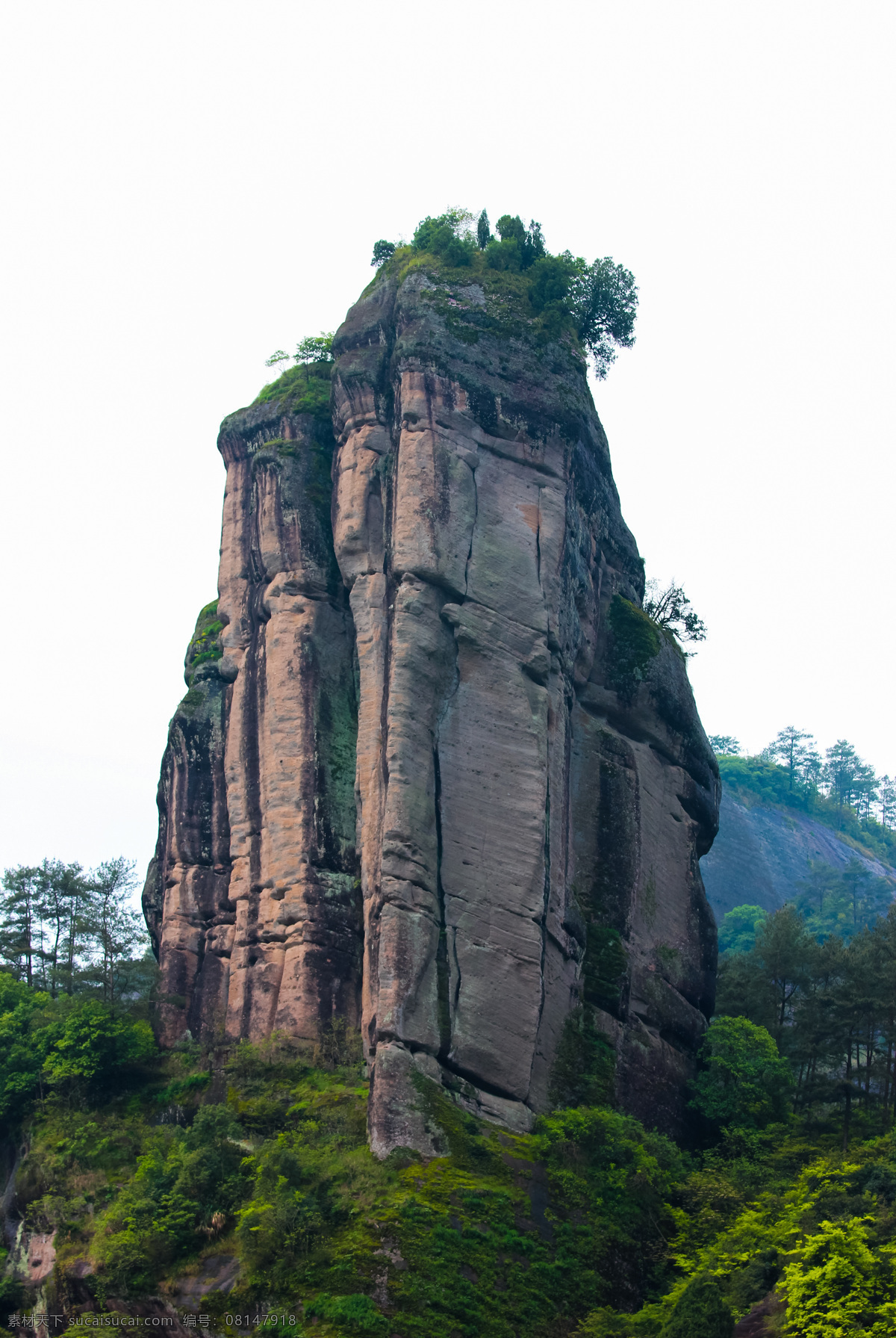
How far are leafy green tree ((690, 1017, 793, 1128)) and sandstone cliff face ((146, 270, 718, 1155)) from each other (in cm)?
67

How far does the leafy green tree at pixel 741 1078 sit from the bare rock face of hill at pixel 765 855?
52.1 metres

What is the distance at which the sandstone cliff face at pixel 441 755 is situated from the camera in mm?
29062

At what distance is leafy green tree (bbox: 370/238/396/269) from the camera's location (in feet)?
134

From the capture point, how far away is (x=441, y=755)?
30297mm

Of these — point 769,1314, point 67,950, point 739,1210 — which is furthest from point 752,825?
point 769,1314

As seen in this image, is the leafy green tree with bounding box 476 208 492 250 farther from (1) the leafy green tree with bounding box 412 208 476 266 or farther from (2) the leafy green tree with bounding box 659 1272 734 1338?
(2) the leafy green tree with bounding box 659 1272 734 1338

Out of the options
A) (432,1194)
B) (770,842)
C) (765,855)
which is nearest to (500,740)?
(432,1194)

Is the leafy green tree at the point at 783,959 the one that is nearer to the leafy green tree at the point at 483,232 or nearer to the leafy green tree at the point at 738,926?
the leafy green tree at the point at 483,232

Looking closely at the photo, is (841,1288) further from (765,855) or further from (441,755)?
(765,855)

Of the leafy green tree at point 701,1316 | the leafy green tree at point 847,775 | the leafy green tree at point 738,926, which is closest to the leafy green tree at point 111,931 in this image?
the leafy green tree at point 701,1316

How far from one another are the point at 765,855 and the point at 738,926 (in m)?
13.1

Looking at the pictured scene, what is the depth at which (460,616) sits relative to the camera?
31312 mm

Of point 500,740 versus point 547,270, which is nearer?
point 500,740

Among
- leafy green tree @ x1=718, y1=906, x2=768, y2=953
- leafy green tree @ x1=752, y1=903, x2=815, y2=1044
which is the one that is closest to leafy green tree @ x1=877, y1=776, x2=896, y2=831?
leafy green tree @ x1=718, y1=906, x2=768, y2=953
